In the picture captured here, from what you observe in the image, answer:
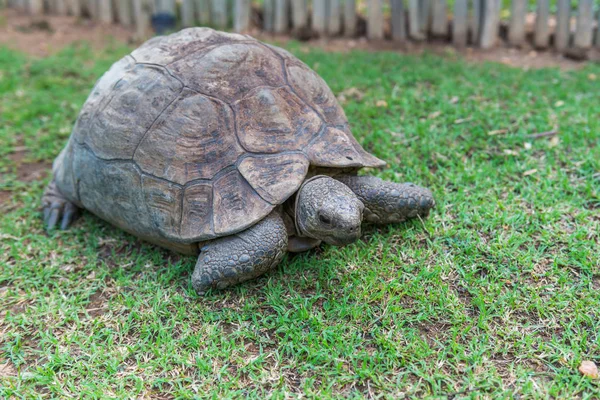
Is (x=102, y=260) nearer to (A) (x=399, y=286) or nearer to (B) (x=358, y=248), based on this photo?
(B) (x=358, y=248)

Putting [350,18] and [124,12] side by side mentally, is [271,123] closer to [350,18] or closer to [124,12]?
[350,18]

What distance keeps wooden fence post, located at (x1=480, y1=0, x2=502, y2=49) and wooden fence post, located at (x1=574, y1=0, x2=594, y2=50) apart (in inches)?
31.4

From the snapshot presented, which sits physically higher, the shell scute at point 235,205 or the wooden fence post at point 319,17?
the wooden fence post at point 319,17

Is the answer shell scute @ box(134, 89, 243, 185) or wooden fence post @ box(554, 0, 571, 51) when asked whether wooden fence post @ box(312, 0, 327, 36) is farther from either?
shell scute @ box(134, 89, 243, 185)

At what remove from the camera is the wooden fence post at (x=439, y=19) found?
589 cm

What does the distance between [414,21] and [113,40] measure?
11.8 feet

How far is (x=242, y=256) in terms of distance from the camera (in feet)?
9.04

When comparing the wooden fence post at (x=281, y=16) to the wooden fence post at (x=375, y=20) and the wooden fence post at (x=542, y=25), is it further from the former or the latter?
the wooden fence post at (x=542, y=25)

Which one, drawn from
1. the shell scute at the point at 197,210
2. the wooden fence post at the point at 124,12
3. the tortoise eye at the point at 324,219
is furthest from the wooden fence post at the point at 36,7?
the tortoise eye at the point at 324,219

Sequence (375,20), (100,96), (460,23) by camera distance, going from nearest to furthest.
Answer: (100,96), (460,23), (375,20)

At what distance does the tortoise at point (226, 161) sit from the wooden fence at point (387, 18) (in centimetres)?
320

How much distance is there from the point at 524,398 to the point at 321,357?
865 millimetres

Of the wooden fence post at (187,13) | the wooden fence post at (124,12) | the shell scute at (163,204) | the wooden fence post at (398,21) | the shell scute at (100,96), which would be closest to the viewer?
the shell scute at (163,204)

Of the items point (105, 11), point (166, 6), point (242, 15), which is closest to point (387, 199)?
point (242, 15)
